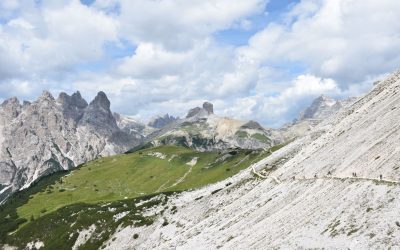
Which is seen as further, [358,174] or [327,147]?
[327,147]

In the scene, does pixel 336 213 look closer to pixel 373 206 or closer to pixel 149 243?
pixel 373 206

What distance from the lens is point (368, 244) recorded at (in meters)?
39.1

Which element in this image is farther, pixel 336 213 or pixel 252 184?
pixel 252 184

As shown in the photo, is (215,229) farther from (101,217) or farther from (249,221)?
(101,217)

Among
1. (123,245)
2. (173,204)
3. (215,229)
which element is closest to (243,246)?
(215,229)

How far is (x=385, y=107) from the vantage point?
7831 cm

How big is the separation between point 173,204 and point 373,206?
6756 centimetres

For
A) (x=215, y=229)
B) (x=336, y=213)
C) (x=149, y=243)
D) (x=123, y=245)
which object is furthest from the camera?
(x=123, y=245)

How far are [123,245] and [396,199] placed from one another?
215ft

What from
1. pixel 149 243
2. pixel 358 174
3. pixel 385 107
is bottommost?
pixel 149 243

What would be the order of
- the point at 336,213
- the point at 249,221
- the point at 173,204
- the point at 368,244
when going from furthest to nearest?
the point at 173,204, the point at 249,221, the point at 336,213, the point at 368,244

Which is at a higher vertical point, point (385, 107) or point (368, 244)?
point (385, 107)

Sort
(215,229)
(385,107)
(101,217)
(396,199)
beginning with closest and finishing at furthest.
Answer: (396,199) < (215,229) < (385,107) < (101,217)

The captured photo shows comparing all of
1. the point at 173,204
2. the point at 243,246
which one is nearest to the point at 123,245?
the point at 173,204
